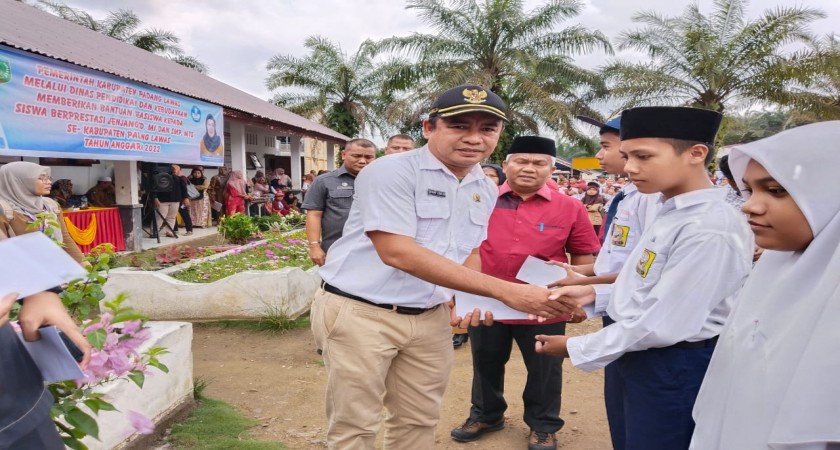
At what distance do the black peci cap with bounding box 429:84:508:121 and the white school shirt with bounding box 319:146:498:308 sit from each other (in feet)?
0.72

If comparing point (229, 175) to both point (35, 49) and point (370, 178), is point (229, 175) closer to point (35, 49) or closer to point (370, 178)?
point (35, 49)

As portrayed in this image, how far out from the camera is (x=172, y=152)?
9.84 metres

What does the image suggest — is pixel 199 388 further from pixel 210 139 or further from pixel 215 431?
pixel 210 139

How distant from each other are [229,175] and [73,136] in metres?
6.45

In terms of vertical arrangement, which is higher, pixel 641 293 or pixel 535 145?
pixel 535 145

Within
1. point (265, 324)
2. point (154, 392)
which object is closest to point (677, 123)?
point (154, 392)

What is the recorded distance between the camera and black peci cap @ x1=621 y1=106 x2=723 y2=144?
1859 millimetres

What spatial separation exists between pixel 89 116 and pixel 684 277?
324 inches

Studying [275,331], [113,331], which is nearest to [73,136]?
[275,331]

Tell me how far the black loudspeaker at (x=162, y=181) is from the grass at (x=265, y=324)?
21.6 ft

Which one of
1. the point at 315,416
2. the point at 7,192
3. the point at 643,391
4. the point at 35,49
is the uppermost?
the point at 35,49

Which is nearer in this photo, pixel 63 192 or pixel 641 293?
pixel 641 293

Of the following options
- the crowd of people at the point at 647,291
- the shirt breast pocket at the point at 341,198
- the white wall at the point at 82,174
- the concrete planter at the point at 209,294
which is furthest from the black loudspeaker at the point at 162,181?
the crowd of people at the point at 647,291

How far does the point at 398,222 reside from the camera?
2.07 meters
